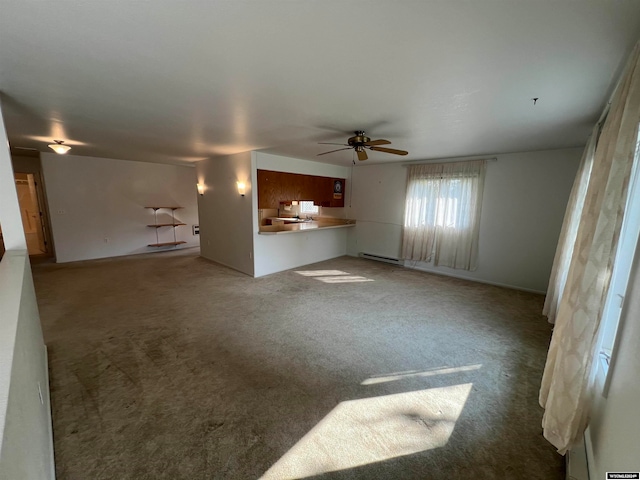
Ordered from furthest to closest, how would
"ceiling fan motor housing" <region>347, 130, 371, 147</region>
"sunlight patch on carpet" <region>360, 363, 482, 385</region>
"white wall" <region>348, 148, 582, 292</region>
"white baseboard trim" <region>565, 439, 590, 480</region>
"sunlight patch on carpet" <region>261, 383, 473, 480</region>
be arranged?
"white wall" <region>348, 148, 582, 292</region>, "ceiling fan motor housing" <region>347, 130, 371, 147</region>, "sunlight patch on carpet" <region>360, 363, 482, 385</region>, "sunlight patch on carpet" <region>261, 383, 473, 480</region>, "white baseboard trim" <region>565, 439, 590, 480</region>

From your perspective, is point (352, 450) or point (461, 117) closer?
point (352, 450)

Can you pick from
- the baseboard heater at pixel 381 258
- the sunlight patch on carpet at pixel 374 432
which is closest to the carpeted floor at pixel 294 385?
the sunlight patch on carpet at pixel 374 432

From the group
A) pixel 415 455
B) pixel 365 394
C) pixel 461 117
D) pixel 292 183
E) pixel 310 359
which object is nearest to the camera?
pixel 415 455

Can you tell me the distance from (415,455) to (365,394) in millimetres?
546

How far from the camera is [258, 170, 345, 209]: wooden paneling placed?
5062mm

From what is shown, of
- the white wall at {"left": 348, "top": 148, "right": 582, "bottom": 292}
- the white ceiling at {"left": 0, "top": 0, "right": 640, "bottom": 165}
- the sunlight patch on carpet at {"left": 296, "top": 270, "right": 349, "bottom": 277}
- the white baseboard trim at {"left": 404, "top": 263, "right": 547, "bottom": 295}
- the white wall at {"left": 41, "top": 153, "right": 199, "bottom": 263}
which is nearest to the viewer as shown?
the white ceiling at {"left": 0, "top": 0, "right": 640, "bottom": 165}

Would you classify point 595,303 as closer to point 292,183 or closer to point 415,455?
point 415,455

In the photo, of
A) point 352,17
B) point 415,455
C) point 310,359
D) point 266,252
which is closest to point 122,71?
point 352,17

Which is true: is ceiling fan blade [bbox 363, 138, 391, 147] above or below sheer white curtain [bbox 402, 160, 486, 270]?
above

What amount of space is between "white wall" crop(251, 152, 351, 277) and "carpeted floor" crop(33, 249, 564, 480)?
1205 mm

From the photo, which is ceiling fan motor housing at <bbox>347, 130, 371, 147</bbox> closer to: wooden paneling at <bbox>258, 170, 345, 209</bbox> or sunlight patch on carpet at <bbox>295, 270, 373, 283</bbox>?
wooden paneling at <bbox>258, 170, 345, 209</bbox>

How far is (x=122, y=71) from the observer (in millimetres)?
1820

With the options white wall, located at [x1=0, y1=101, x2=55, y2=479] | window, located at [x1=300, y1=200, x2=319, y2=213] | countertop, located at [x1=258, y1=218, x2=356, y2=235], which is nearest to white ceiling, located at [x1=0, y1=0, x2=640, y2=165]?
white wall, located at [x1=0, y1=101, x2=55, y2=479]

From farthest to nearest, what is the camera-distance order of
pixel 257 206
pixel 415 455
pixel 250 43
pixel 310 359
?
pixel 257 206, pixel 310 359, pixel 415 455, pixel 250 43
